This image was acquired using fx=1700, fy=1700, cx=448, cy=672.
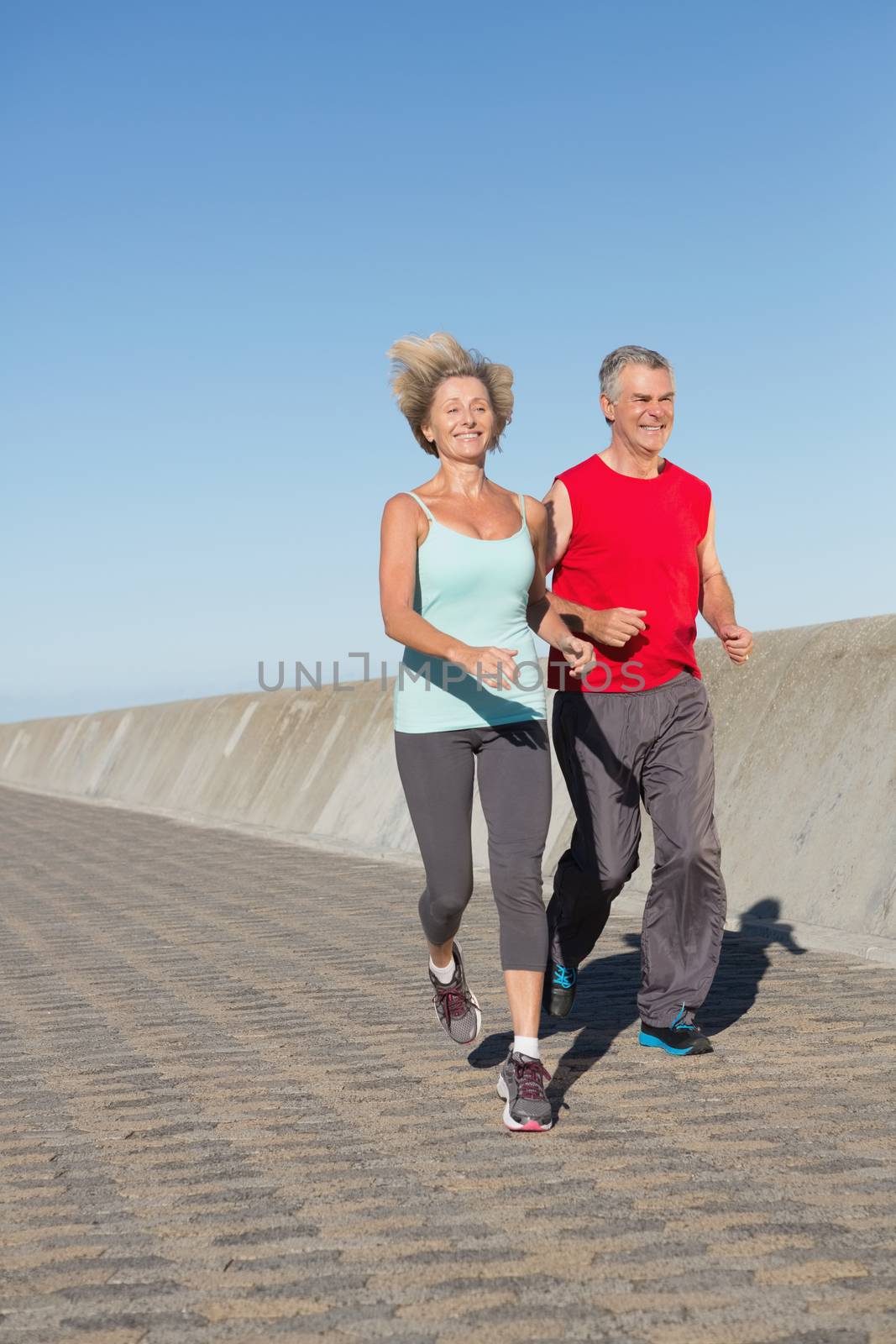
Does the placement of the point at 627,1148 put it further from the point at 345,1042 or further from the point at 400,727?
the point at 345,1042

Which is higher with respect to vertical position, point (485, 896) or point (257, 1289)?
point (257, 1289)

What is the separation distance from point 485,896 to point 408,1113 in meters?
5.48

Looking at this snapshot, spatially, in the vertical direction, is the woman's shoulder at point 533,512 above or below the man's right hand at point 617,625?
above

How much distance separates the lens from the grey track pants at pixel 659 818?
18.4 feet

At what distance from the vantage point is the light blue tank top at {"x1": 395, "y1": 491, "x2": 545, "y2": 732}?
488 cm

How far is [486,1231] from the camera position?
360cm

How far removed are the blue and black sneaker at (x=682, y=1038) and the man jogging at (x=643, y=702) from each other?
2 cm

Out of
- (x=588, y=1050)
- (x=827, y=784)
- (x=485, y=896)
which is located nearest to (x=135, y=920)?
(x=485, y=896)

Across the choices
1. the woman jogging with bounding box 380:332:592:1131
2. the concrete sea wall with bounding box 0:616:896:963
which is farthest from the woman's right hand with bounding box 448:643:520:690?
the concrete sea wall with bounding box 0:616:896:963

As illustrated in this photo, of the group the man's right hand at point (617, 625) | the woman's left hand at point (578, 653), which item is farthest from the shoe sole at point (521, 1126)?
the man's right hand at point (617, 625)

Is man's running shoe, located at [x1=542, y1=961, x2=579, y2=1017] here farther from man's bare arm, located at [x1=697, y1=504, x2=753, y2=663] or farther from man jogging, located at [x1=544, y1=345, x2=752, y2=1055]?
man's bare arm, located at [x1=697, y1=504, x2=753, y2=663]

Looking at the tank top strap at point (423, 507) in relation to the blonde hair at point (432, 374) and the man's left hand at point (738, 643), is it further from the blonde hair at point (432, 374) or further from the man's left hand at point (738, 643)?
the man's left hand at point (738, 643)

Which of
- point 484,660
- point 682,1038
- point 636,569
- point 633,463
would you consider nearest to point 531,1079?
point 682,1038

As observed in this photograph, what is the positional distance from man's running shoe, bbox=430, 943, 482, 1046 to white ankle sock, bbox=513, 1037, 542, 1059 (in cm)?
66
